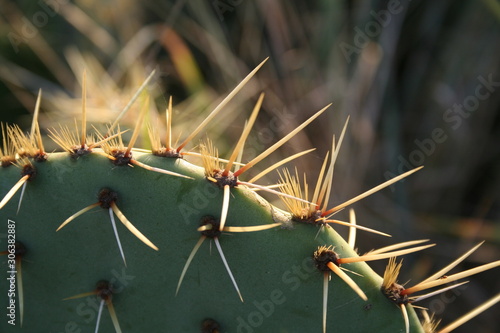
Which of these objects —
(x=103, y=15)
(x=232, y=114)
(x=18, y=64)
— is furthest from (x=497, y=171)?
(x=18, y=64)

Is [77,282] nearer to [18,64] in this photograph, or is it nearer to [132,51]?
[132,51]

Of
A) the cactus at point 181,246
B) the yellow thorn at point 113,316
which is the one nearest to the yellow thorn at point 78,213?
the cactus at point 181,246

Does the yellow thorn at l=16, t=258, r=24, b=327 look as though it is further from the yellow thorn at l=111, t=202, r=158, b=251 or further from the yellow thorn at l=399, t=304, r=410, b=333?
the yellow thorn at l=399, t=304, r=410, b=333

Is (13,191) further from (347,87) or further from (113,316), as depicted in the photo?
(347,87)

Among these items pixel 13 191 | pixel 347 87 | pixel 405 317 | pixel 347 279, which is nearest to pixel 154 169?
pixel 13 191

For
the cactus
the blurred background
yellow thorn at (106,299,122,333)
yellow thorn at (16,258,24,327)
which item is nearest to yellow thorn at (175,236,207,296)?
the cactus

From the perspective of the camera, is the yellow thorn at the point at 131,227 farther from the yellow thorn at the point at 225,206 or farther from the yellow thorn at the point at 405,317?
the yellow thorn at the point at 405,317
